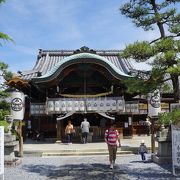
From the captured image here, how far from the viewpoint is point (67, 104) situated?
969 inches

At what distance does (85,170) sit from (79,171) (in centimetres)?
29

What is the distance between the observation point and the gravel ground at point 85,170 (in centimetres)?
1272

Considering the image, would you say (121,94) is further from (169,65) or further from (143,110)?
(169,65)

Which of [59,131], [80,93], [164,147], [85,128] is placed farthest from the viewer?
[80,93]

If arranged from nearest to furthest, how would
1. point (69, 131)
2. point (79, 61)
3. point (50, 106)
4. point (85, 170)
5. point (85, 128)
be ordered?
1. point (85, 170)
2. point (85, 128)
3. point (69, 131)
4. point (79, 61)
5. point (50, 106)

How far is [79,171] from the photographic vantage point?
1384 centimetres

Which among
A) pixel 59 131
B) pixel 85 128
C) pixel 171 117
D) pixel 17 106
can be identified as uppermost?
pixel 17 106

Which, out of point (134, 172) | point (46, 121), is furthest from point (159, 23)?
point (46, 121)

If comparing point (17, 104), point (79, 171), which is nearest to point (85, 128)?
point (17, 104)

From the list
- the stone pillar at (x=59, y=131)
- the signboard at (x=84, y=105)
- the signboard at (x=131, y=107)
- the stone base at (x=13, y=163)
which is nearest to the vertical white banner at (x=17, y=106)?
the stone base at (x=13, y=163)

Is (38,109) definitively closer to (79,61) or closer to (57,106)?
(57,106)

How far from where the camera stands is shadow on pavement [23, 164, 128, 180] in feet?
41.8

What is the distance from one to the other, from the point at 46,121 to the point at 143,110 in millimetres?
7917

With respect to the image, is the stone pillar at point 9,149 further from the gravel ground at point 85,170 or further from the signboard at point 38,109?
the signboard at point 38,109
